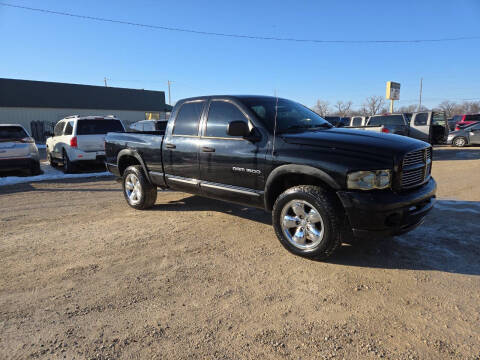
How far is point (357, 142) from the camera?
354 cm

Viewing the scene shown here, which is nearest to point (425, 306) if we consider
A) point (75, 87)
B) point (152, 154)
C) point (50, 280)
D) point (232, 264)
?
point (232, 264)

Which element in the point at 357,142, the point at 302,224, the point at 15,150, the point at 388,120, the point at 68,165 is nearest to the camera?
the point at 357,142

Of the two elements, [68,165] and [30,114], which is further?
[30,114]

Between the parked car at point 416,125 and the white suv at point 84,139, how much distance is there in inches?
427

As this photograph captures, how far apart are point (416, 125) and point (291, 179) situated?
1384 cm

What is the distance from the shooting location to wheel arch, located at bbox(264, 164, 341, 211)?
344 cm

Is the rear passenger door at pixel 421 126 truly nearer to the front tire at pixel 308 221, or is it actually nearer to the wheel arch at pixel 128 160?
the wheel arch at pixel 128 160

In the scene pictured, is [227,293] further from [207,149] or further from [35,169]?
[35,169]

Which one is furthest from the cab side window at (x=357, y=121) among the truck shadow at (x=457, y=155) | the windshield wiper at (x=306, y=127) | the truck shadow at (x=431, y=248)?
the windshield wiper at (x=306, y=127)

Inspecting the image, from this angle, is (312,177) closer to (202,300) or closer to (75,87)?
(202,300)

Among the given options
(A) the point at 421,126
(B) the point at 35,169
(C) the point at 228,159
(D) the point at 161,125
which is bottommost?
(B) the point at 35,169

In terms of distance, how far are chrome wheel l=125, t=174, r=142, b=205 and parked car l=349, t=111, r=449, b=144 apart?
11.6 m

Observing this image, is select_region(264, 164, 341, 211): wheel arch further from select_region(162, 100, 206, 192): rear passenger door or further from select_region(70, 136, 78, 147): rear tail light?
select_region(70, 136, 78, 147): rear tail light

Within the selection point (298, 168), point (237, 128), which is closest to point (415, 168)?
point (298, 168)
